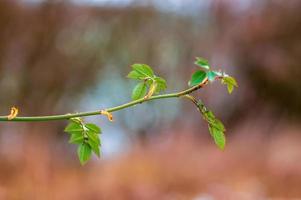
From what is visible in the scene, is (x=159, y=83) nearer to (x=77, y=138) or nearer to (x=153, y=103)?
(x=77, y=138)

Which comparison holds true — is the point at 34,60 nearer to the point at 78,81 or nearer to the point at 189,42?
the point at 78,81

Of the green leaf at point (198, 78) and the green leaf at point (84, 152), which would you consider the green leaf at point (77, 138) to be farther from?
the green leaf at point (198, 78)

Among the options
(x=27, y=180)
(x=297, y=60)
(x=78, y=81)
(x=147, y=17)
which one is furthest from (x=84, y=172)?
(x=297, y=60)

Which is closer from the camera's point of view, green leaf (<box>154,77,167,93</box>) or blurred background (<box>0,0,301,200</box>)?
green leaf (<box>154,77,167,93</box>)

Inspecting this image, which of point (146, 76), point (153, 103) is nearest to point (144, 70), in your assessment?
point (146, 76)

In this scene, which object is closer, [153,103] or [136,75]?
[136,75]

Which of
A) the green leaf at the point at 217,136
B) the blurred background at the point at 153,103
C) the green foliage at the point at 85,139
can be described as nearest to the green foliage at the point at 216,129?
the green leaf at the point at 217,136

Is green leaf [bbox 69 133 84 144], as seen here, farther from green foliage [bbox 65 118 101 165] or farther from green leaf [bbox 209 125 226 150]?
green leaf [bbox 209 125 226 150]

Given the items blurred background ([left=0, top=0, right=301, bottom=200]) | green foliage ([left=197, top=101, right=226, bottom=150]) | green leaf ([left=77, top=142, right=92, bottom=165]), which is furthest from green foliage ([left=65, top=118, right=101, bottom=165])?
blurred background ([left=0, top=0, right=301, bottom=200])

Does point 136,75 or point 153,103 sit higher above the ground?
point 153,103
